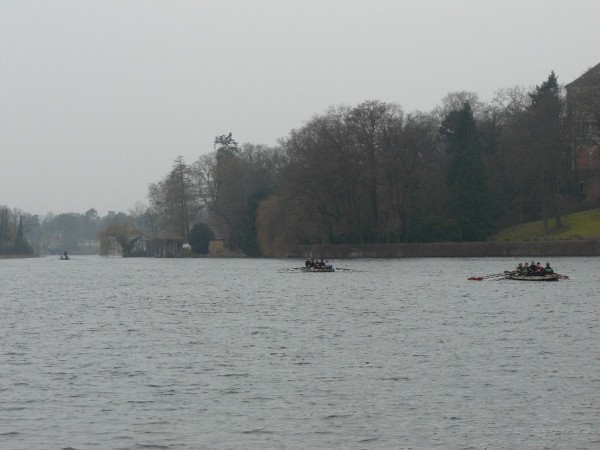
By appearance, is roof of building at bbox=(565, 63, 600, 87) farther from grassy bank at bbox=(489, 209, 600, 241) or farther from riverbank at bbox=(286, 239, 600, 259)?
riverbank at bbox=(286, 239, 600, 259)

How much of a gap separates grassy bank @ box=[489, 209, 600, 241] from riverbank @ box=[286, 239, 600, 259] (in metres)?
1.61

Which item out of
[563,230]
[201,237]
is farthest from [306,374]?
[201,237]

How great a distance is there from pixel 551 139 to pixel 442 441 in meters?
83.6

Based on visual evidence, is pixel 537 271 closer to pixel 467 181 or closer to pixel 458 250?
pixel 458 250

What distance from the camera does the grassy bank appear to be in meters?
94.9

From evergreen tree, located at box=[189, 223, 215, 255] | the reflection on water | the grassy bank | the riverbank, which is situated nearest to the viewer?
the reflection on water

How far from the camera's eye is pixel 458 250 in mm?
103938

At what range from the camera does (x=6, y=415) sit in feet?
73.7

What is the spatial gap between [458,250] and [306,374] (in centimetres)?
7834

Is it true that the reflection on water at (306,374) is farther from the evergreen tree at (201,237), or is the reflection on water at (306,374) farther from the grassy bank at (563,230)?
the evergreen tree at (201,237)

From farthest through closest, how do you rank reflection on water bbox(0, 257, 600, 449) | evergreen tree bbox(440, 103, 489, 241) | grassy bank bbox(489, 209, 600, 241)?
evergreen tree bbox(440, 103, 489, 241) → grassy bank bbox(489, 209, 600, 241) → reflection on water bbox(0, 257, 600, 449)

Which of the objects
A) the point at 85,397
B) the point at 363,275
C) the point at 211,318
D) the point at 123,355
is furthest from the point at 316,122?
the point at 85,397

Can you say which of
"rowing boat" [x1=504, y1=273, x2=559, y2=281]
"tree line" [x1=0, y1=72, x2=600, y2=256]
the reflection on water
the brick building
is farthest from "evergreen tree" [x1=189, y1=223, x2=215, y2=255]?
the reflection on water

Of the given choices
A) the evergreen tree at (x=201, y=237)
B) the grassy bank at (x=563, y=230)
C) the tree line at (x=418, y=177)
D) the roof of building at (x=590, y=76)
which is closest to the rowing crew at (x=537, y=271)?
the grassy bank at (x=563, y=230)
